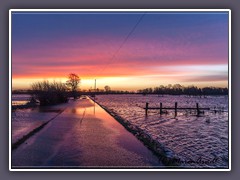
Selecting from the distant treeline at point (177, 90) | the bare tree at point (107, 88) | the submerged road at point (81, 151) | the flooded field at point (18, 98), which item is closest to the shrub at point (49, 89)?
the flooded field at point (18, 98)

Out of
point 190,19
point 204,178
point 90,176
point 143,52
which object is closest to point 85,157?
point 90,176

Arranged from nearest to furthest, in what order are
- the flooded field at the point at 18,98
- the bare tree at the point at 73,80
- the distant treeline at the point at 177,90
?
the flooded field at the point at 18,98 → the bare tree at the point at 73,80 → the distant treeline at the point at 177,90

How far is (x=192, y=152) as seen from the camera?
7.32 metres

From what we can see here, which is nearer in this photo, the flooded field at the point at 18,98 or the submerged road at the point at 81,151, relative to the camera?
the submerged road at the point at 81,151

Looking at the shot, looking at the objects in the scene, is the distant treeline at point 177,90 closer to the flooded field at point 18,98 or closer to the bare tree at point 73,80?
the bare tree at point 73,80

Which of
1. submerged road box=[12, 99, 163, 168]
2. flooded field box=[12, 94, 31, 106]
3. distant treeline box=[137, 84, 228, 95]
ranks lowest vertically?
submerged road box=[12, 99, 163, 168]

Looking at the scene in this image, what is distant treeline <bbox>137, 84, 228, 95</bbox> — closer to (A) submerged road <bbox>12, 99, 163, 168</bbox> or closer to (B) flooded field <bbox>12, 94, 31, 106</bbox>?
(A) submerged road <bbox>12, 99, 163, 168</bbox>

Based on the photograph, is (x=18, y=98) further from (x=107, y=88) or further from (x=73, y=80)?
(x=107, y=88)

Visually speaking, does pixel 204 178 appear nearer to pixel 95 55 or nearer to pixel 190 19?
pixel 190 19

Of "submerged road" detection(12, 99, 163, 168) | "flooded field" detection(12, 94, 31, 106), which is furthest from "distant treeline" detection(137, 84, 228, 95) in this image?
"flooded field" detection(12, 94, 31, 106)

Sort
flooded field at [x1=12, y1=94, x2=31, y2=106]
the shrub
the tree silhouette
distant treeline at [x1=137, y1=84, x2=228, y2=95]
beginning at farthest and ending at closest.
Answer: the tree silhouette
the shrub
distant treeline at [x1=137, y1=84, x2=228, y2=95]
flooded field at [x1=12, y1=94, x2=31, y2=106]

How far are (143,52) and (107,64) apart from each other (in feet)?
2.81

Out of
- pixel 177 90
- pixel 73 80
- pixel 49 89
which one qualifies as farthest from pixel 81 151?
pixel 49 89

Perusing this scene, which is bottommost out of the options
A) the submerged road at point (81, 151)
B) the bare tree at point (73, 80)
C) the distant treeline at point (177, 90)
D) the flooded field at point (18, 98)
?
the submerged road at point (81, 151)
